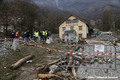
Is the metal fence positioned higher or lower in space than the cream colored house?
lower

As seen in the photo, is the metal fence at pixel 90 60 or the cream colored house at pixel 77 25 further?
the cream colored house at pixel 77 25

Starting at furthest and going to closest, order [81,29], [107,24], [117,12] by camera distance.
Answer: [117,12] < [107,24] < [81,29]

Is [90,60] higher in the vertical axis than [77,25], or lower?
lower

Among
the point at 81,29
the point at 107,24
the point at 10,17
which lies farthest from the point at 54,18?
the point at 107,24

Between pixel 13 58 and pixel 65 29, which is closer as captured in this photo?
pixel 13 58

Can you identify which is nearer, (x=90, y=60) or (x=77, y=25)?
(x=90, y=60)

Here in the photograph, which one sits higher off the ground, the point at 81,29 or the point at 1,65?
the point at 81,29

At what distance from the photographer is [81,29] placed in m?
34.1

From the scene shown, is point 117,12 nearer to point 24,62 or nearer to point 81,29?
point 81,29

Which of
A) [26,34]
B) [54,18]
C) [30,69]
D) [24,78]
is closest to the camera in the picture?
[24,78]

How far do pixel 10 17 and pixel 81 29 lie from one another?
75.4ft

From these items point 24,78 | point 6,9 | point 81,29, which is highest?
point 6,9

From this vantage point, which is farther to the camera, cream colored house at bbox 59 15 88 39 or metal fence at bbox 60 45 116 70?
cream colored house at bbox 59 15 88 39

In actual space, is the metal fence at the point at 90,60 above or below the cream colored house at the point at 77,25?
below
